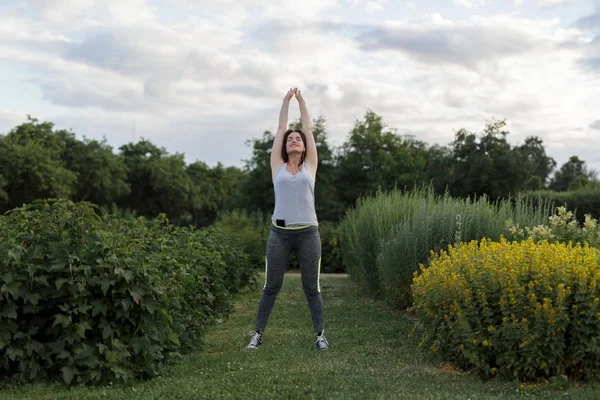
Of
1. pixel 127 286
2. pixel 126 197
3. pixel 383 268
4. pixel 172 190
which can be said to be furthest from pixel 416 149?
pixel 127 286

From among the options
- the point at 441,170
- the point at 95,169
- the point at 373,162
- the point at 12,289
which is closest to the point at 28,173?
the point at 95,169

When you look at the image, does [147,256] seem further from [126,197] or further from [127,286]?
[126,197]

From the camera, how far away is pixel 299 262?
6887mm

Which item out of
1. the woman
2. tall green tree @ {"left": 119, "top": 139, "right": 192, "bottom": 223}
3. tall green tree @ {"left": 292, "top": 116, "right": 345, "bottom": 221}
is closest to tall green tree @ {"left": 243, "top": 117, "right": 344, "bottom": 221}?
tall green tree @ {"left": 292, "top": 116, "right": 345, "bottom": 221}

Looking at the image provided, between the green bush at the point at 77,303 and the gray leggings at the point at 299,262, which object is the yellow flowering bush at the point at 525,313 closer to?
the gray leggings at the point at 299,262

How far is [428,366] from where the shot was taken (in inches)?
238

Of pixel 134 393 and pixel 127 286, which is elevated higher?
pixel 127 286

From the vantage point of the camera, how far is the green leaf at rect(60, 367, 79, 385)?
5.31 meters

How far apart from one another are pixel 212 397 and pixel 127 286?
3.83 ft

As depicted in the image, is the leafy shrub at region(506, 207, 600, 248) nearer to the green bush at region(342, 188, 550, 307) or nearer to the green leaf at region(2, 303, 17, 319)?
the green bush at region(342, 188, 550, 307)

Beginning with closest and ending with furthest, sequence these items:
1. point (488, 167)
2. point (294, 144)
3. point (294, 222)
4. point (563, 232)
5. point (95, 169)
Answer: point (294, 222)
point (294, 144)
point (563, 232)
point (488, 167)
point (95, 169)

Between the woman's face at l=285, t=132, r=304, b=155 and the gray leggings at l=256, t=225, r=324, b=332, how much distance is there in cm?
79

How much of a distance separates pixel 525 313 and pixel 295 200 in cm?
247

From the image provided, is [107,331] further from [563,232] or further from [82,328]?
[563,232]
